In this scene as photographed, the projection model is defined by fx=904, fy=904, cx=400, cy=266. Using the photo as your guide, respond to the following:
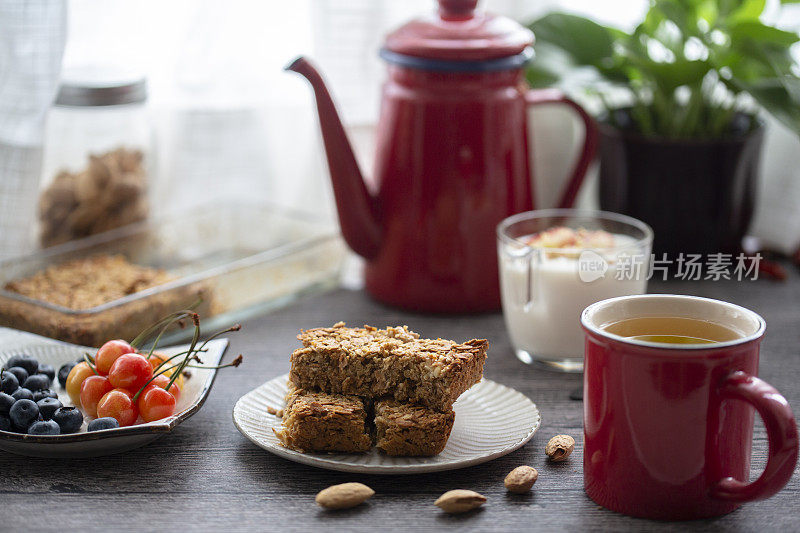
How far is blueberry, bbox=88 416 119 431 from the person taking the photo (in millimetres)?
717

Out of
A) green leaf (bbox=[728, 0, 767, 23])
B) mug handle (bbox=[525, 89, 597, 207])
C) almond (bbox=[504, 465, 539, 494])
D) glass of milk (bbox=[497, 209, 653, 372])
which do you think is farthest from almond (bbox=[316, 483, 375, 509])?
green leaf (bbox=[728, 0, 767, 23])

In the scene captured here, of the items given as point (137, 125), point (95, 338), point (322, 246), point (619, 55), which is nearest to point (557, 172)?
point (619, 55)

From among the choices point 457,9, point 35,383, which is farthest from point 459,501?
point 457,9

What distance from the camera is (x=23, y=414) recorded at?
2.35ft

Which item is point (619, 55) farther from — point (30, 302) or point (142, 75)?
point (30, 302)

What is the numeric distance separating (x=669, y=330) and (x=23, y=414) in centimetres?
51

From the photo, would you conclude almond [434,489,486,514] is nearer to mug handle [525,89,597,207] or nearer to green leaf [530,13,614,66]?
mug handle [525,89,597,207]

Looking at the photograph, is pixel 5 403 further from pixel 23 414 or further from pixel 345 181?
pixel 345 181

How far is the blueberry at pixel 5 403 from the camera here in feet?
2.38

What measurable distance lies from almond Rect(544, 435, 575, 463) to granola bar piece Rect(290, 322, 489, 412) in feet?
0.27

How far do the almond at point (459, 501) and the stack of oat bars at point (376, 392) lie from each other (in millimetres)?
53

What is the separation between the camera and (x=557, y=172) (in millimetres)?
1370

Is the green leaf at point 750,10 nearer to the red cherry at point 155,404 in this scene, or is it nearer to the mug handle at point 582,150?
the mug handle at point 582,150

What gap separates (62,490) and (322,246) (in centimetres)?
54
